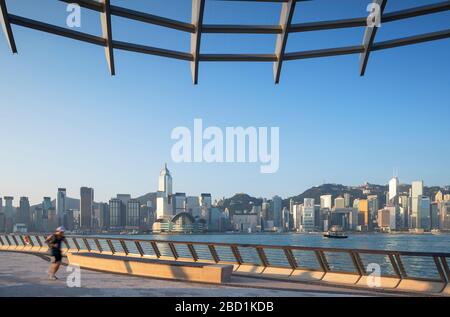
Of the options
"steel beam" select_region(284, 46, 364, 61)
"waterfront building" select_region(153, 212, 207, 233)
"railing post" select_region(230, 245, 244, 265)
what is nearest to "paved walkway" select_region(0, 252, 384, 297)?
"railing post" select_region(230, 245, 244, 265)

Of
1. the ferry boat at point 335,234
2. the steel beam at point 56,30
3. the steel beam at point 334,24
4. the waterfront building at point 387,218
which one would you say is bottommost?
the ferry boat at point 335,234

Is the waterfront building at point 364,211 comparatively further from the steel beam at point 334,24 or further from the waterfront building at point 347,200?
the steel beam at point 334,24

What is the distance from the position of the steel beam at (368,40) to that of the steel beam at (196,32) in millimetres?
3614

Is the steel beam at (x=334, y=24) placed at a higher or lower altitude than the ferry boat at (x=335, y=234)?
higher

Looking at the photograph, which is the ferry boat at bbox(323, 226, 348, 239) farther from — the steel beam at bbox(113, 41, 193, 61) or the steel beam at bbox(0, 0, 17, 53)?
the steel beam at bbox(0, 0, 17, 53)

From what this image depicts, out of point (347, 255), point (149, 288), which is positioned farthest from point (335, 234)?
point (149, 288)

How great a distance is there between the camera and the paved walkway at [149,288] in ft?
33.5

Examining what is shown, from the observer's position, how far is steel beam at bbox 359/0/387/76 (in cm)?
970

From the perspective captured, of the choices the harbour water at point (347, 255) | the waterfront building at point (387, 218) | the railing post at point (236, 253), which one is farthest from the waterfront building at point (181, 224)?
the railing post at point (236, 253)

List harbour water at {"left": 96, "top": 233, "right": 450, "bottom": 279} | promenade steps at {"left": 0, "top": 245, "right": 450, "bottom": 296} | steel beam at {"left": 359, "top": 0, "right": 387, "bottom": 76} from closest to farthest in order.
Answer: steel beam at {"left": 359, "top": 0, "right": 387, "bottom": 76} → promenade steps at {"left": 0, "top": 245, "right": 450, "bottom": 296} → harbour water at {"left": 96, "top": 233, "right": 450, "bottom": 279}

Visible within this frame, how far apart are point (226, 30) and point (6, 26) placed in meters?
4.55

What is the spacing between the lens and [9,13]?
9461 mm

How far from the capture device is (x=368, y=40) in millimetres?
10609

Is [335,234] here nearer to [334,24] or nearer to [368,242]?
[368,242]
